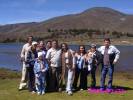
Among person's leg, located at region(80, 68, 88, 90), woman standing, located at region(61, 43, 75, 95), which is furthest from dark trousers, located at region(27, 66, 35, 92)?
person's leg, located at region(80, 68, 88, 90)

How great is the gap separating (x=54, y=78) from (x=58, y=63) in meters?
0.87

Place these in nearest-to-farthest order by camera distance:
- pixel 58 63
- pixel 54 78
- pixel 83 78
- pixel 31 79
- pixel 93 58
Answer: pixel 58 63, pixel 54 78, pixel 31 79, pixel 93 58, pixel 83 78

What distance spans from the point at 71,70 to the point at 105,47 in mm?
2276

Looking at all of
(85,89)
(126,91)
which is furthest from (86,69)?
(126,91)

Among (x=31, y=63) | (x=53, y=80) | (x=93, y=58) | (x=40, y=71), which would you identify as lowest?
(x=53, y=80)

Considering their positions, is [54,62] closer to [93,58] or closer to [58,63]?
[58,63]

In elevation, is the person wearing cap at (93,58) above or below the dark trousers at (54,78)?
above

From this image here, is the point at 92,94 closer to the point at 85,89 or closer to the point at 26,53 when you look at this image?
the point at 85,89

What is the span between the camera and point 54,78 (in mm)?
20453

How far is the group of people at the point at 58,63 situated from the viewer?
20094 millimetres

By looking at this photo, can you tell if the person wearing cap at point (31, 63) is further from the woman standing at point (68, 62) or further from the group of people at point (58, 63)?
the woman standing at point (68, 62)

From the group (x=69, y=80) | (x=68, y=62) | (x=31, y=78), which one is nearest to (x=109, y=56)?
(x=68, y=62)

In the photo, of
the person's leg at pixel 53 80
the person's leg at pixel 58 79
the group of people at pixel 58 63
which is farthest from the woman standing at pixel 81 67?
the person's leg at pixel 53 80

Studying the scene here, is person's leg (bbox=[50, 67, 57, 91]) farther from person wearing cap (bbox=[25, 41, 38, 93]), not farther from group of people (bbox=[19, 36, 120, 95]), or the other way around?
person wearing cap (bbox=[25, 41, 38, 93])
